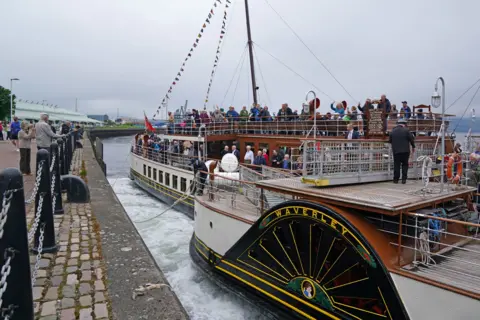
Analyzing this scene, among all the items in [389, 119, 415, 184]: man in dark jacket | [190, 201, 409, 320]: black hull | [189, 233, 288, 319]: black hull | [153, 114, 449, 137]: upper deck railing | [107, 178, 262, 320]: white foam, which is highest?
[153, 114, 449, 137]: upper deck railing

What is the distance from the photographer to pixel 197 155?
1841cm

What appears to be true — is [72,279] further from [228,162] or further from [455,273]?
[228,162]

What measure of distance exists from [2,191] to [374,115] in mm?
10240

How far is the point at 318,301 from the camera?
620 cm

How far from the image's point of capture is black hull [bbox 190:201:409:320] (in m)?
5.44

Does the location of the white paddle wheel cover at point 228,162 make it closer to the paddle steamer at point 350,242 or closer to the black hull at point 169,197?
the paddle steamer at point 350,242

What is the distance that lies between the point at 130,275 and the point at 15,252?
107 inches

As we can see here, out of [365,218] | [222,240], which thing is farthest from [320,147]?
[222,240]

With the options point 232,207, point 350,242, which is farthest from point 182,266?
point 350,242

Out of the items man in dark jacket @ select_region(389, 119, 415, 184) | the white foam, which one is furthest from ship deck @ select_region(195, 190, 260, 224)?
man in dark jacket @ select_region(389, 119, 415, 184)

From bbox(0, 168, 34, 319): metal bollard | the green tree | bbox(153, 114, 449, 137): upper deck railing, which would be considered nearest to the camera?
bbox(0, 168, 34, 319): metal bollard

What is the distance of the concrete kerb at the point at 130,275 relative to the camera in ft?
15.0

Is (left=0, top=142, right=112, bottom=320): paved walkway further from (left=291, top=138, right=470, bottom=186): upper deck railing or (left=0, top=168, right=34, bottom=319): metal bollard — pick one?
(left=291, top=138, right=470, bottom=186): upper deck railing

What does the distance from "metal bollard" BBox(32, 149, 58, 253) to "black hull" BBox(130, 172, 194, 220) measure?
10.5 meters
